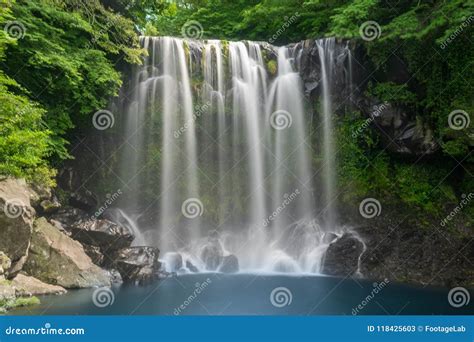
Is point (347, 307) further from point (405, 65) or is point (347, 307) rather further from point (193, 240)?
point (405, 65)

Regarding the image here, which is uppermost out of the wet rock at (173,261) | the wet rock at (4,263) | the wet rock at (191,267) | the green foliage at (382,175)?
the green foliage at (382,175)

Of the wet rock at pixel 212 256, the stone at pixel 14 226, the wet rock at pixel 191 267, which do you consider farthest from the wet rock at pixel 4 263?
the wet rock at pixel 212 256

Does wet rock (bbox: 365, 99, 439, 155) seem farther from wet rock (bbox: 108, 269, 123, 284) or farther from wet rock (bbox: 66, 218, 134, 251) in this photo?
wet rock (bbox: 108, 269, 123, 284)

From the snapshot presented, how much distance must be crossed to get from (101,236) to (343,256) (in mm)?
7182

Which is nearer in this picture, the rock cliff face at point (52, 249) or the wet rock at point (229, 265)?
the rock cliff face at point (52, 249)

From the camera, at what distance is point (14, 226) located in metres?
9.59

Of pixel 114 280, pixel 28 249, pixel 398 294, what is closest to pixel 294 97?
pixel 398 294

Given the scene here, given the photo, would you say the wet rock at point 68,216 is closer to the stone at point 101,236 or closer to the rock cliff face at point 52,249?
the rock cliff face at point 52,249

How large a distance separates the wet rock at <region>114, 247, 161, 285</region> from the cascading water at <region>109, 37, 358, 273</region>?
8.95ft

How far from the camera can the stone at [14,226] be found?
947cm

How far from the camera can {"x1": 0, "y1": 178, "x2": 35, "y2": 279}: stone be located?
9.47 m

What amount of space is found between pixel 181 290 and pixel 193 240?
15.4 ft

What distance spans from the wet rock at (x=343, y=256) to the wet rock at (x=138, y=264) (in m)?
5.14

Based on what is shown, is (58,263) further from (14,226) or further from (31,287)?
(14,226)
